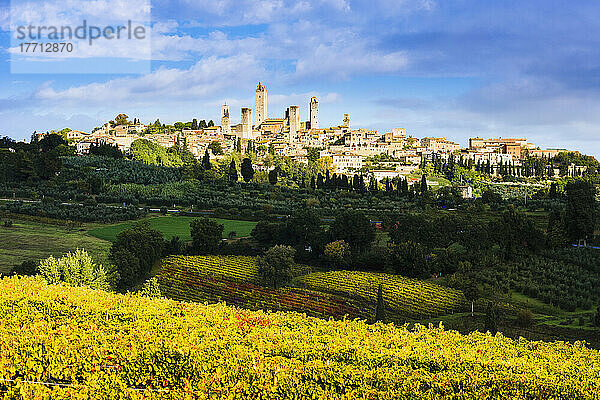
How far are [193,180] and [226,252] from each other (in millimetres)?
33784

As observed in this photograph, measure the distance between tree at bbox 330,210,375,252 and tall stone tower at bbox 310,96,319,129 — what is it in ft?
403

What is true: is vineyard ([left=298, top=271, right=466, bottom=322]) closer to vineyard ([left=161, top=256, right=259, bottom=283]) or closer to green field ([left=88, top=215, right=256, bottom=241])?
vineyard ([left=161, top=256, right=259, bottom=283])

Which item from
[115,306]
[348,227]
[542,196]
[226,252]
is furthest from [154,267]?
[542,196]

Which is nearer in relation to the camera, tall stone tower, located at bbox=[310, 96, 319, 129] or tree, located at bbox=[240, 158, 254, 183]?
tree, located at bbox=[240, 158, 254, 183]

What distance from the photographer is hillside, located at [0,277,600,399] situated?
7.30m

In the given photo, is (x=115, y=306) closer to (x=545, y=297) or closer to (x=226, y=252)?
(x=545, y=297)

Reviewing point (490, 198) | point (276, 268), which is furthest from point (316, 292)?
point (490, 198)

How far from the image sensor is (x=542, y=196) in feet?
220

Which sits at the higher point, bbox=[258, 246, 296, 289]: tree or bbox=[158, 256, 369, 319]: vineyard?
bbox=[258, 246, 296, 289]: tree

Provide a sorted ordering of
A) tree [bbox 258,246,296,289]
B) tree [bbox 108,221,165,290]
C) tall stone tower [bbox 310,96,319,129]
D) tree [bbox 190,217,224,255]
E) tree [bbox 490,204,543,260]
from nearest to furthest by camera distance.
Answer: tree [bbox 108,221,165,290]
tree [bbox 258,246,296,289]
tree [bbox 490,204,543,260]
tree [bbox 190,217,224,255]
tall stone tower [bbox 310,96,319,129]

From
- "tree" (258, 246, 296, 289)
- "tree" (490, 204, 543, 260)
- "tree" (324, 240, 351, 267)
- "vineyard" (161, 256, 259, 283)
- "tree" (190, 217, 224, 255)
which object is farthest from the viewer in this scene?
"tree" (190, 217, 224, 255)

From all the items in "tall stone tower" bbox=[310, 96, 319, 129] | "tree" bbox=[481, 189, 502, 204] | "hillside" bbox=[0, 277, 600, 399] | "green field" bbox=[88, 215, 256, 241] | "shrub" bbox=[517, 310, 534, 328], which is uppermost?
"tall stone tower" bbox=[310, 96, 319, 129]

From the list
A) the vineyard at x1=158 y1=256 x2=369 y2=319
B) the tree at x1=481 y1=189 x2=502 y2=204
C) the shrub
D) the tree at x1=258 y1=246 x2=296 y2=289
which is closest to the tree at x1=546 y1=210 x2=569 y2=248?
the shrub

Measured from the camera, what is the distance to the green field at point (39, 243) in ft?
108
